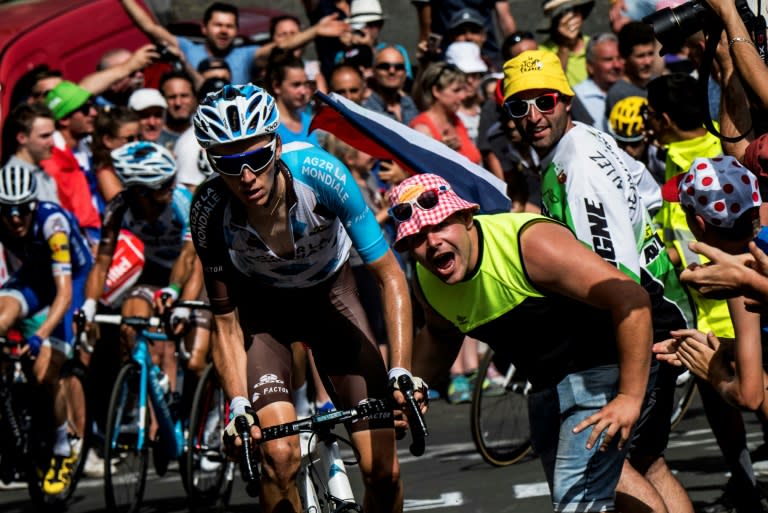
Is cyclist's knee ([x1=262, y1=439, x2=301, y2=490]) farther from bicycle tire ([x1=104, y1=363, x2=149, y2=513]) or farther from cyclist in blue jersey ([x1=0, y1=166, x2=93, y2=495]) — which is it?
cyclist in blue jersey ([x1=0, y1=166, x2=93, y2=495])

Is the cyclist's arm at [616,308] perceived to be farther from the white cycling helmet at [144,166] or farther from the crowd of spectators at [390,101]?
the white cycling helmet at [144,166]

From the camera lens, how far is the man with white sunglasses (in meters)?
6.22

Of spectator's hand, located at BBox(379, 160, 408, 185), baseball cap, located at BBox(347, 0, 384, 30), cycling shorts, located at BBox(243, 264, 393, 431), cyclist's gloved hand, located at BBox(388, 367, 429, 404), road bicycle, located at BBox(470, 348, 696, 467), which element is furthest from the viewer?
baseball cap, located at BBox(347, 0, 384, 30)

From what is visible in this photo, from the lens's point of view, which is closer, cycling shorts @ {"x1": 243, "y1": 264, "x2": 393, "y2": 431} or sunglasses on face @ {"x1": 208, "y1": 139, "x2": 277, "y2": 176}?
sunglasses on face @ {"x1": 208, "y1": 139, "x2": 277, "y2": 176}

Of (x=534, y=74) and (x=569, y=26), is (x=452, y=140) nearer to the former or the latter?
(x=569, y=26)

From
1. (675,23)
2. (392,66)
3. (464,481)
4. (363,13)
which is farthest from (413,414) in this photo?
(363,13)

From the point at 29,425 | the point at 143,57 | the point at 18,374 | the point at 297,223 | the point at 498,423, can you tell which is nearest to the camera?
the point at 297,223

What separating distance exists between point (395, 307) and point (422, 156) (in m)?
1.38

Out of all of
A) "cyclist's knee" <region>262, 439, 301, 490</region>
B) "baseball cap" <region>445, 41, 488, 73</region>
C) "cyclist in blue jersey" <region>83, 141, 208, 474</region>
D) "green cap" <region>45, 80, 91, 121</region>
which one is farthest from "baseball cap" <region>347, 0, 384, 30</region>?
"cyclist's knee" <region>262, 439, 301, 490</region>

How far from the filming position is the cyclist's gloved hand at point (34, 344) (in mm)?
10406

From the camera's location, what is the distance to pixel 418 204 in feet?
18.6

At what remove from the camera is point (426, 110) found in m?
12.6

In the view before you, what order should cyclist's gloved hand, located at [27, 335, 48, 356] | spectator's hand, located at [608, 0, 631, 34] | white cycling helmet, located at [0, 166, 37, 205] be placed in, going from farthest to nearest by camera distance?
spectator's hand, located at [608, 0, 631, 34], cyclist's gloved hand, located at [27, 335, 48, 356], white cycling helmet, located at [0, 166, 37, 205]

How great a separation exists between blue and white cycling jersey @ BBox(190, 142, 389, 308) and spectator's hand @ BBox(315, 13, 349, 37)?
23.8 feet
